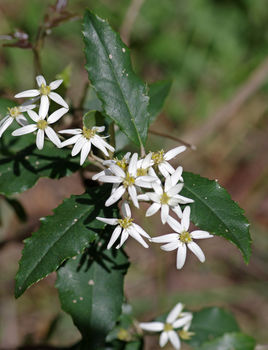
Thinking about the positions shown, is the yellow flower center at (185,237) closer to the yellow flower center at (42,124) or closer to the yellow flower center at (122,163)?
the yellow flower center at (122,163)

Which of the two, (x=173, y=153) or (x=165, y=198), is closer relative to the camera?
(x=165, y=198)

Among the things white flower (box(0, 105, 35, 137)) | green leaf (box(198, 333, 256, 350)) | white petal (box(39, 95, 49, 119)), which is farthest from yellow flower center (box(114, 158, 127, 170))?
green leaf (box(198, 333, 256, 350))

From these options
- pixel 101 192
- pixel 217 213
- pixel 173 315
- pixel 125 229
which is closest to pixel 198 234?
pixel 217 213

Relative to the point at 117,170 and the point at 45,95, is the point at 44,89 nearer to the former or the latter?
the point at 45,95

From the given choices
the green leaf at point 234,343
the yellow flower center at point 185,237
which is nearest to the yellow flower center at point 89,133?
the yellow flower center at point 185,237

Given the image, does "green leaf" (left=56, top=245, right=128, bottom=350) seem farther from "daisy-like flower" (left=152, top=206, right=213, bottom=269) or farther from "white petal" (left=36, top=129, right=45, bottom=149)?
"white petal" (left=36, top=129, right=45, bottom=149)

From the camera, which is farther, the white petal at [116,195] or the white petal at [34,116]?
the white petal at [34,116]
